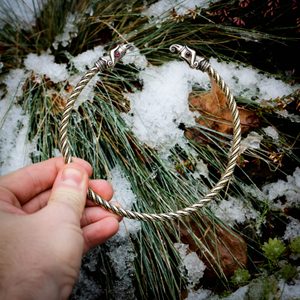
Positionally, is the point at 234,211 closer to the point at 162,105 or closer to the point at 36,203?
the point at 162,105

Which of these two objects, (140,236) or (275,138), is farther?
(275,138)

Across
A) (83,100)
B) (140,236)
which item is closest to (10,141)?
(83,100)

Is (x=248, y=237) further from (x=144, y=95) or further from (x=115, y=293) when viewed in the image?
(x=144, y=95)

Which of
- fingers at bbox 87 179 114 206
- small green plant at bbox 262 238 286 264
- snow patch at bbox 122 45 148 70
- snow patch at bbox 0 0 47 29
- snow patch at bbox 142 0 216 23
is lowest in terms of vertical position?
small green plant at bbox 262 238 286 264

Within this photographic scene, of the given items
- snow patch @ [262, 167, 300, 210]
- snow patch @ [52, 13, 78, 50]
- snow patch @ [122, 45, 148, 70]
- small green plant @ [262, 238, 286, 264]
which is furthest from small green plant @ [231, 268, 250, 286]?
snow patch @ [52, 13, 78, 50]

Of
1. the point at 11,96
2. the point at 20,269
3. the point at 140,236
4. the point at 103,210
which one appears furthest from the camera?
the point at 11,96

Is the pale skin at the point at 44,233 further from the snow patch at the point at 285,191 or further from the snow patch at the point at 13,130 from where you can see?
the snow patch at the point at 285,191

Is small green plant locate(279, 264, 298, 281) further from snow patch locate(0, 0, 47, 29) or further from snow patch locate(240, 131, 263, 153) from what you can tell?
snow patch locate(0, 0, 47, 29)
